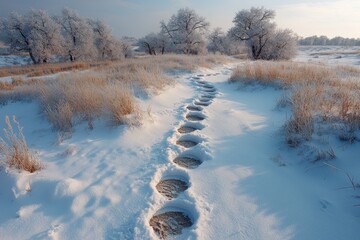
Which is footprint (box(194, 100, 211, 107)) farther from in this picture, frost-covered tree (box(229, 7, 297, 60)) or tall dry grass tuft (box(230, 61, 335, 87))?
frost-covered tree (box(229, 7, 297, 60))

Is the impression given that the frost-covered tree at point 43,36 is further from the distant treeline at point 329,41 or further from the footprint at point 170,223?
the distant treeline at point 329,41

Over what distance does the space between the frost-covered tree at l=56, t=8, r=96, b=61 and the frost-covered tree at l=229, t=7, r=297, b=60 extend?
21579 mm

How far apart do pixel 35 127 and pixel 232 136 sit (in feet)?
13.0

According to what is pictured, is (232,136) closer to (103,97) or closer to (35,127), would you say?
(103,97)

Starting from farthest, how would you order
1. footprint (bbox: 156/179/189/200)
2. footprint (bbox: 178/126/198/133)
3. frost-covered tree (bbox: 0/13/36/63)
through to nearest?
frost-covered tree (bbox: 0/13/36/63) < footprint (bbox: 178/126/198/133) < footprint (bbox: 156/179/189/200)

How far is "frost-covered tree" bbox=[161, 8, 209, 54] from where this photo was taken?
36375 millimetres

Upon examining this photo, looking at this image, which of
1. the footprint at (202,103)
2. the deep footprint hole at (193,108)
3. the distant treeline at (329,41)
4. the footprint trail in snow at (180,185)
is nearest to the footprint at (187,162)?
the footprint trail in snow at (180,185)

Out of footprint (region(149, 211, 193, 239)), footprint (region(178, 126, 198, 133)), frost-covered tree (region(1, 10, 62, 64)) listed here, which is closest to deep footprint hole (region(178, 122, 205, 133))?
footprint (region(178, 126, 198, 133))

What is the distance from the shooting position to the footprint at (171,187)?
2.70 m

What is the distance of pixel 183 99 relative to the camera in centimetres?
692

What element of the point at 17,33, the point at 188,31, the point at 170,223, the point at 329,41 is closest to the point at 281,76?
the point at 170,223

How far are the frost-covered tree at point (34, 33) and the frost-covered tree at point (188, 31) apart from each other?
58.1 ft

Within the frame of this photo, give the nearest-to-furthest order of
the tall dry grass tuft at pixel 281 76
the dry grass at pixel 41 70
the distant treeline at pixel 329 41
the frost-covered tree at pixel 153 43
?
the tall dry grass tuft at pixel 281 76 → the dry grass at pixel 41 70 → the frost-covered tree at pixel 153 43 → the distant treeline at pixel 329 41

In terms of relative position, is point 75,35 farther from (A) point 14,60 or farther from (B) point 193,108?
(B) point 193,108
